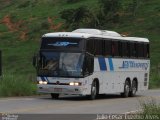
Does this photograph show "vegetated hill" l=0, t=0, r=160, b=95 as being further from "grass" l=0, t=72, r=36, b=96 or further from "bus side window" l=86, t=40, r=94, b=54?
"bus side window" l=86, t=40, r=94, b=54

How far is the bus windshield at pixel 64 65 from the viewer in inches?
1120

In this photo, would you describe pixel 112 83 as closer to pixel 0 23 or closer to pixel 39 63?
pixel 39 63

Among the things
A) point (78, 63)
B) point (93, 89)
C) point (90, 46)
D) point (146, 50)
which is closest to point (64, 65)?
point (78, 63)

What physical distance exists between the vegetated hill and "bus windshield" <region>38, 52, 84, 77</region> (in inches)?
1581

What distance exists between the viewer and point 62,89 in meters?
28.5

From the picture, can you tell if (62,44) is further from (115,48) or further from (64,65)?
(115,48)

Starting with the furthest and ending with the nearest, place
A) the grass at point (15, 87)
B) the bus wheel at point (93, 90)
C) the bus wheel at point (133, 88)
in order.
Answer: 1. the bus wheel at point (133, 88)
2. the grass at point (15, 87)
3. the bus wheel at point (93, 90)

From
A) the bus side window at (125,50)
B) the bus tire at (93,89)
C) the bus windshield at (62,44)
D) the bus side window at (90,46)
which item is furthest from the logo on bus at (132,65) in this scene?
the bus windshield at (62,44)

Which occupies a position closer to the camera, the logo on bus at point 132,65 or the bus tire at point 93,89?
the bus tire at point 93,89

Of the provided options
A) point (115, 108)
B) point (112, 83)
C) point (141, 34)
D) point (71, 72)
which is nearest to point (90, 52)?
point (71, 72)

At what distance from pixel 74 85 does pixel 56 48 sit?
1930mm

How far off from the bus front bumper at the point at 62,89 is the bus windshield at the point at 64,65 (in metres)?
0.53

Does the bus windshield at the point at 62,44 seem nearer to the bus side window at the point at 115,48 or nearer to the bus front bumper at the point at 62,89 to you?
the bus front bumper at the point at 62,89

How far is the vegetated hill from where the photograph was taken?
78288 mm
